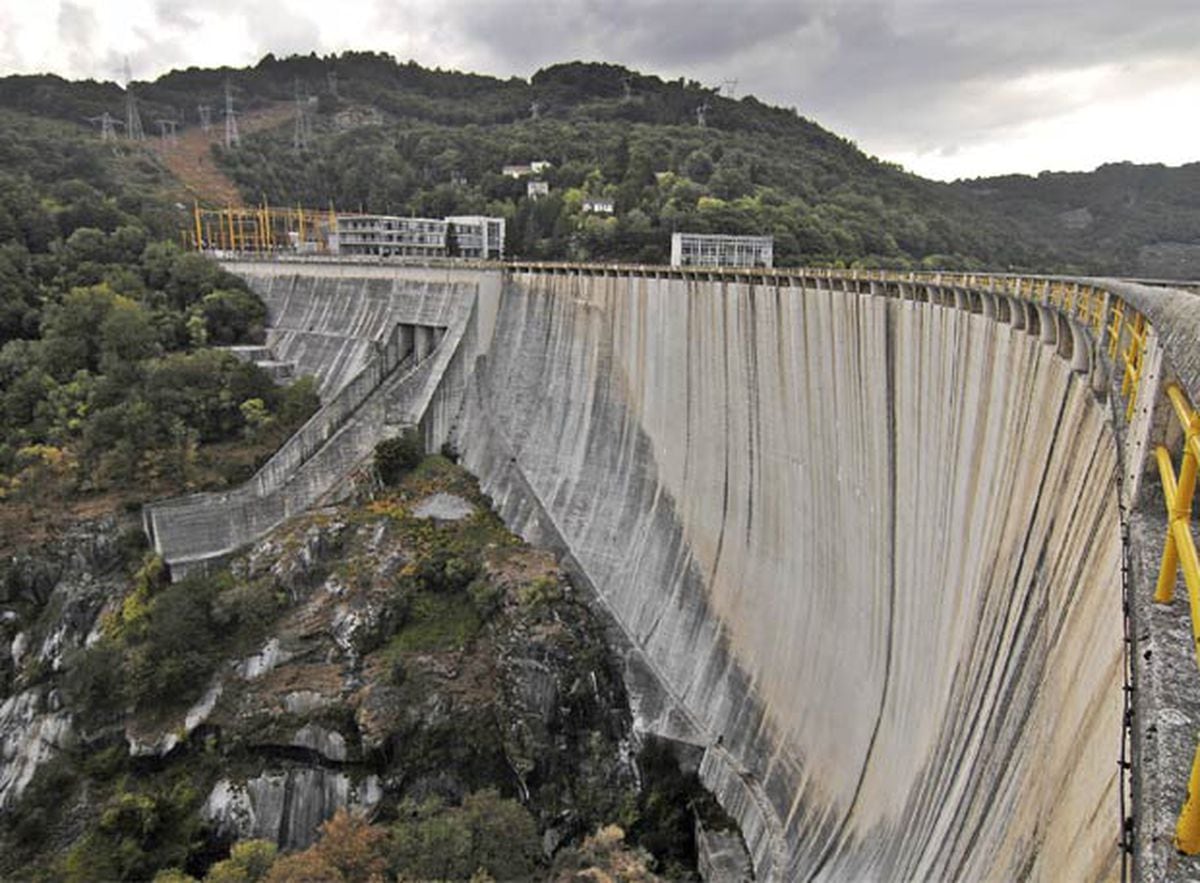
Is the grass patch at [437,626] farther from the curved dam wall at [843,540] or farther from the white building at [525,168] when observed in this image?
the white building at [525,168]

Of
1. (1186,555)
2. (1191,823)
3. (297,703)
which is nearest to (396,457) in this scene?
(297,703)

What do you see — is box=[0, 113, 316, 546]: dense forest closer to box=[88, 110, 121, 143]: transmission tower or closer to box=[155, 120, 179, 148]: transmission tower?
box=[88, 110, 121, 143]: transmission tower

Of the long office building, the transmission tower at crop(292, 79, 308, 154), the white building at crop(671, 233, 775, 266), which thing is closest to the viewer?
the white building at crop(671, 233, 775, 266)

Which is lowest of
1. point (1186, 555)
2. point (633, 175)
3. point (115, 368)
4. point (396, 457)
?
point (396, 457)

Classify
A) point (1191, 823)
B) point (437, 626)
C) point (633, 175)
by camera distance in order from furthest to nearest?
point (633, 175), point (437, 626), point (1191, 823)

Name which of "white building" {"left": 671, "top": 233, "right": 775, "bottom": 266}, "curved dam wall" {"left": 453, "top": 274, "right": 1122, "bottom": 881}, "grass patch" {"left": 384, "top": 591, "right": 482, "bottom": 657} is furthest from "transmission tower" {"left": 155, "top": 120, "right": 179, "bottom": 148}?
"grass patch" {"left": 384, "top": 591, "right": 482, "bottom": 657}

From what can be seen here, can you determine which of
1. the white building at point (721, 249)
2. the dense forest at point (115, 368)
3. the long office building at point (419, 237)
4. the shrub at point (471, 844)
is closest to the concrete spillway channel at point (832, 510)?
the dense forest at point (115, 368)

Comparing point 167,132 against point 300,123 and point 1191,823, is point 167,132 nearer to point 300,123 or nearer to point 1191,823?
point 300,123

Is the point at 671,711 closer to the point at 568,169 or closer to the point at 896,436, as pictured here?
the point at 896,436
